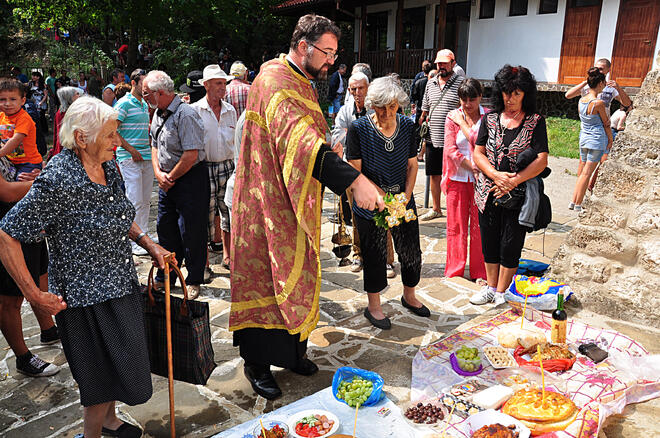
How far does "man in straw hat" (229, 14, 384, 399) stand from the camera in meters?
3.01

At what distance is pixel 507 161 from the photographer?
446 cm

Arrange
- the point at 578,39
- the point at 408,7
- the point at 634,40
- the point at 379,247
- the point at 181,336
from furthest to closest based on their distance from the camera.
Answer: the point at 408,7 < the point at 578,39 < the point at 634,40 < the point at 379,247 < the point at 181,336

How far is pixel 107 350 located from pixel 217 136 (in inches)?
124

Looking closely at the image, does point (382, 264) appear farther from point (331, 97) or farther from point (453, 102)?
point (331, 97)

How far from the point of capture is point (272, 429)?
2.73 m

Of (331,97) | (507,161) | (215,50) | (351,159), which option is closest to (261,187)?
(351,159)

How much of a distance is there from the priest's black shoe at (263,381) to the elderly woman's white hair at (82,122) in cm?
179

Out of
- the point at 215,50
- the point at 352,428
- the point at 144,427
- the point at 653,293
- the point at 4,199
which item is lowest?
the point at 144,427

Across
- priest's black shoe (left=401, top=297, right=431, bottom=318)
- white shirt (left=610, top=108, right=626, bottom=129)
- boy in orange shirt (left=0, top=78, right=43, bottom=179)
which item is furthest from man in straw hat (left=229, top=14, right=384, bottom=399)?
white shirt (left=610, top=108, right=626, bottom=129)

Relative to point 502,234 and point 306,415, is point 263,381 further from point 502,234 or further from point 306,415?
point 502,234

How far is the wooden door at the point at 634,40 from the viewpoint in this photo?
45.3 ft

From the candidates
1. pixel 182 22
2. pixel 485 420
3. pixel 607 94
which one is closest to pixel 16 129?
pixel 485 420

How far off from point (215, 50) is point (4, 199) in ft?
78.5

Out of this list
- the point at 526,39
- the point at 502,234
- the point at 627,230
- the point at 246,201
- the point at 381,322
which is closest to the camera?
the point at 246,201
